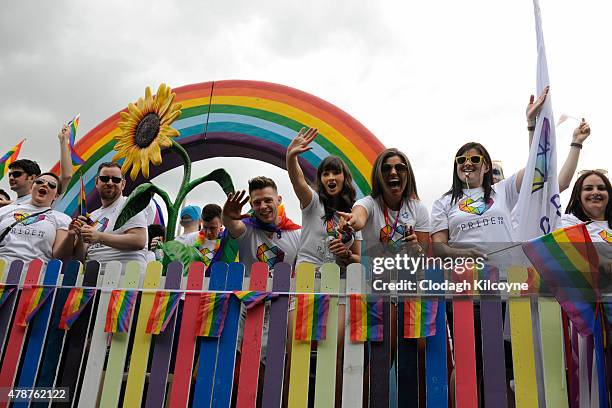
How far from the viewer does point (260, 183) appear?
3701 mm

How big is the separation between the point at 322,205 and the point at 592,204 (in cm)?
184

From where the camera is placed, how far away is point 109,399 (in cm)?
287

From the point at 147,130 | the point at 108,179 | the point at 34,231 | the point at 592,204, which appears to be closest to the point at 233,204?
the point at 108,179

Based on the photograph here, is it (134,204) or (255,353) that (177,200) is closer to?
(134,204)

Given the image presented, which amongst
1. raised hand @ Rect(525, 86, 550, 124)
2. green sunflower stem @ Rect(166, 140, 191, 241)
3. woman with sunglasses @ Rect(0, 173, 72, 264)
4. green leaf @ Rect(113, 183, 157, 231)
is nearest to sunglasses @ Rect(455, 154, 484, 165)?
raised hand @ Rect(525, 86, 550, 124)

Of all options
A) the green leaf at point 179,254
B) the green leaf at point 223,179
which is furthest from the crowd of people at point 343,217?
the green leaf at point 223,179

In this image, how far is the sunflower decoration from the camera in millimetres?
5859

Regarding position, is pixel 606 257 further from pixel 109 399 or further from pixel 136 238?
pixel 136 238

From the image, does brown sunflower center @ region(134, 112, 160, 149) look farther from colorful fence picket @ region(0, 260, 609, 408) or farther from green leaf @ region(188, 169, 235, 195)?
colorful fence picket @ region(0, 260, 609, 408)

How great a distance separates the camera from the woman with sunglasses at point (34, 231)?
3.88 m

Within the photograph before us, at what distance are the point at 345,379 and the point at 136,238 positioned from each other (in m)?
1.98

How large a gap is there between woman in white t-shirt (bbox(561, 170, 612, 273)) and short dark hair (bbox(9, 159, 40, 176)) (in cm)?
442

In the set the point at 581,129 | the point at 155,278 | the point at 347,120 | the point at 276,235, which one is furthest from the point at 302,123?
the point at 155,278

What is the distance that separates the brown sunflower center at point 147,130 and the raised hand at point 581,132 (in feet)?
14.2
